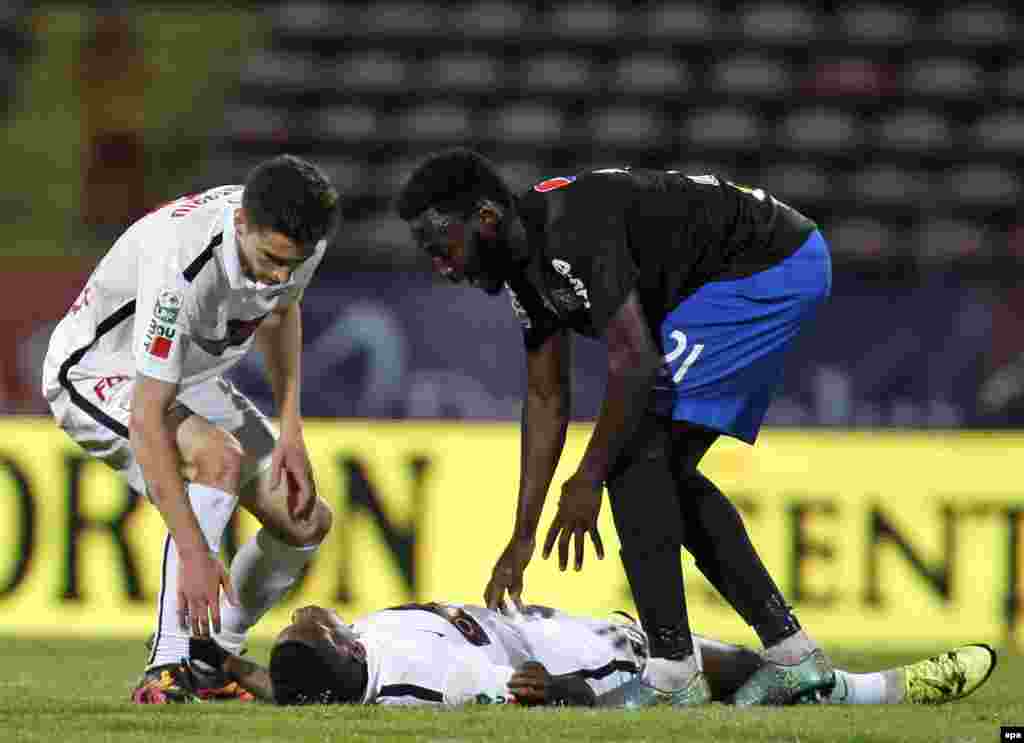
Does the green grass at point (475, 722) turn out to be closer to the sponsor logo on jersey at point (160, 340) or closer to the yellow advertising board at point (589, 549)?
the sponsor logo on jersey at point (160, 340)

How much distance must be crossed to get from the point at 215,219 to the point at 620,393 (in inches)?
45.8

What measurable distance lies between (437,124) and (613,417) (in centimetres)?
908

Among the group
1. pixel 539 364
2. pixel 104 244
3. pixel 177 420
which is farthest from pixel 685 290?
pixel 104 244

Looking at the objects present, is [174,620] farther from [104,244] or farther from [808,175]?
[808,175]

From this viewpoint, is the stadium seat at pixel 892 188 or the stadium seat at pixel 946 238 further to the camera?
the stadium seat at pixel 892 188

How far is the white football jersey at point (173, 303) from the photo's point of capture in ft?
14.7

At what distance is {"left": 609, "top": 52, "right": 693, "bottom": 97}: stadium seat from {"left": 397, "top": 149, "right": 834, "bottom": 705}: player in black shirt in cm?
849

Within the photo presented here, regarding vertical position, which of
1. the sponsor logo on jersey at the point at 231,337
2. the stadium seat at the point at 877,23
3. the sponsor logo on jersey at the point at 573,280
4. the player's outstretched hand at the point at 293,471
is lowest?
the player's outstretched hand at the point at 293,471

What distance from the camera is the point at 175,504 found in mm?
4340

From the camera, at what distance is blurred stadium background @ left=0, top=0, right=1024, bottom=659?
766 cm

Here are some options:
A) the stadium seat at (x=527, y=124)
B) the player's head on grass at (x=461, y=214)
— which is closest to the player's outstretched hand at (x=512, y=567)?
the player's head on grass at (x=461, y=214)

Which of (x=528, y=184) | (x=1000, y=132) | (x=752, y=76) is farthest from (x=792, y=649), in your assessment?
(x=752, y=76)

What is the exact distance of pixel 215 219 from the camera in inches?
184

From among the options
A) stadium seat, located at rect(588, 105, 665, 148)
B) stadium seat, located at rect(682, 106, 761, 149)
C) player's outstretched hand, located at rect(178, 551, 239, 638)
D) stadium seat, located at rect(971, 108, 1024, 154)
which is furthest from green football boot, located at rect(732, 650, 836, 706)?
stadium seat, located at rect(971, 108, 1024, 154)
